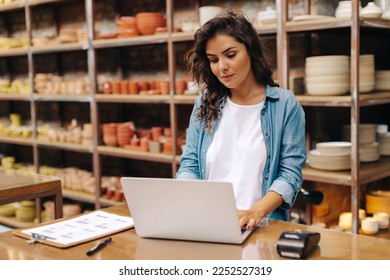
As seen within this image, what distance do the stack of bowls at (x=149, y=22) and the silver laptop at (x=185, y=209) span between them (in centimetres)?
269

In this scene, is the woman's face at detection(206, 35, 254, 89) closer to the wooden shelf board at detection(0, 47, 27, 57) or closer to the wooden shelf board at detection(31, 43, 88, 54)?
the wooden shelf board at detection(31, 43, 88, 54)

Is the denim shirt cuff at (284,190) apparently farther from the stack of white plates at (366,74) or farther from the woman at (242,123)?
the stack of white plates at (366,74)

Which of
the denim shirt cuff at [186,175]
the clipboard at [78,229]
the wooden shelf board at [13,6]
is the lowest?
the clipboard at [78,229]

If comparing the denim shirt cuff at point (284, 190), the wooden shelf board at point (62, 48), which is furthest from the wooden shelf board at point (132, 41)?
the denim shirt cuff at point (284, 190)

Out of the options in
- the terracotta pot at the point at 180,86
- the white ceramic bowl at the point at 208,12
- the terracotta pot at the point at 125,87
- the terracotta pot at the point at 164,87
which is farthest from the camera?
the terracotta pot at the point at 125,87

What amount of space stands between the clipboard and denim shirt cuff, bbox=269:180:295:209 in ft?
1.75

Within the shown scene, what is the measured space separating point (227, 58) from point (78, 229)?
2.61 ft

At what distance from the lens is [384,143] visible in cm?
343

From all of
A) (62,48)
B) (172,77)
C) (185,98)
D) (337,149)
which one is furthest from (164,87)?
(337,149)

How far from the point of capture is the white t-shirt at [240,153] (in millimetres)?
2008

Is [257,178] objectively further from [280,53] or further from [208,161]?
[280,53]

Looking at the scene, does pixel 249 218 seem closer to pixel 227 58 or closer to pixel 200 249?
pixel 200 249

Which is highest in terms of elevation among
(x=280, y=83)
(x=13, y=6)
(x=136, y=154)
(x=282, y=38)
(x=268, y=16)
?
(x=13, y=6)

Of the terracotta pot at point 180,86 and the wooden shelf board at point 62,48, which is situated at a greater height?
the wooden shelf board at point 62,48
